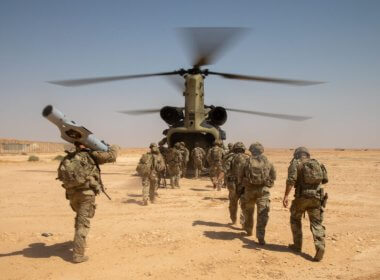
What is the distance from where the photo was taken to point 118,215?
840 centimetres

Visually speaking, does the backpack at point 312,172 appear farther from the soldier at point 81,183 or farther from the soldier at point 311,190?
the soldier at point 81,183

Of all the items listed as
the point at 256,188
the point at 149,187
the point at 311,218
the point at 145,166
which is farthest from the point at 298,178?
the point at 149,187

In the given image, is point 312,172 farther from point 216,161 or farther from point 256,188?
point 216,161

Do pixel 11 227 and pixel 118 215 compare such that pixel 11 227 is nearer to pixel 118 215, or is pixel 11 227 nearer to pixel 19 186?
pixel 118 215

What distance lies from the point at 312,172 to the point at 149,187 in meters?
5.76

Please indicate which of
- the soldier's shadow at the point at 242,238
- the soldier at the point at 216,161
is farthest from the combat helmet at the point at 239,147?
the soldier at the point at 216,161

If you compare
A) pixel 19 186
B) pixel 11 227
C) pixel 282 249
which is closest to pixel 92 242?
pixel 11 227

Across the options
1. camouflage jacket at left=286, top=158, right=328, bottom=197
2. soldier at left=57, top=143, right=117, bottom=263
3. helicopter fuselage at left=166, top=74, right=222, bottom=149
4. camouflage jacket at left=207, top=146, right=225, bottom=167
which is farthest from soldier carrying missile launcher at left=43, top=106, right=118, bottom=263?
helicopter fuselage at left=166, top=74, right=222, bottom=149

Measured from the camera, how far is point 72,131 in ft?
16.1

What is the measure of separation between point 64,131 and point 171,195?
7.17 metres

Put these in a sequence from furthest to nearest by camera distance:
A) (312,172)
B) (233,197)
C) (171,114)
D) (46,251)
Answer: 1. (171,114)
2. (233,197)
3. (46,251)
4. (312,172)

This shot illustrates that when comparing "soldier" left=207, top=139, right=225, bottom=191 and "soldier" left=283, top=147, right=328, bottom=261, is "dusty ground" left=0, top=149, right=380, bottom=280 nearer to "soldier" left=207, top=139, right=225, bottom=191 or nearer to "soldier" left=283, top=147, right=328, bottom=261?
"soldier" left=283, top=147, right=328, bottom=261

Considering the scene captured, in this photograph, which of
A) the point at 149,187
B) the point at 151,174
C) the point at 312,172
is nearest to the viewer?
the point at 312,172

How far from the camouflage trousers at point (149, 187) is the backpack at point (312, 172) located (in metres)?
5.34
